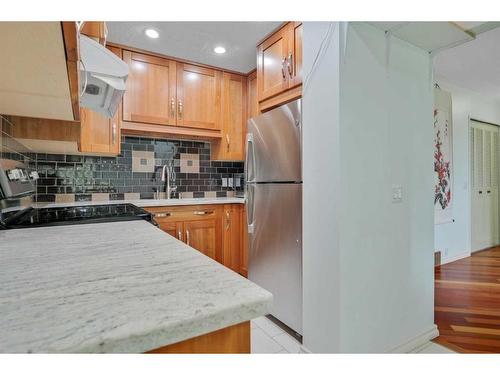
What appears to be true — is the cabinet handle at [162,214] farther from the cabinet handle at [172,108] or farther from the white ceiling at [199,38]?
the white ceiling at [199,38]

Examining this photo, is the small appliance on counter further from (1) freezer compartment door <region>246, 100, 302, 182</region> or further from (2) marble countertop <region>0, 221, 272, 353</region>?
(1) freezer compartment door <region>246, 100, 302, 182</region>

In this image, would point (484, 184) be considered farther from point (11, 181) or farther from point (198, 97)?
point (11, 181)

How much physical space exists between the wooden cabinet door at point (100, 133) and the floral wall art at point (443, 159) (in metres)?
3.60

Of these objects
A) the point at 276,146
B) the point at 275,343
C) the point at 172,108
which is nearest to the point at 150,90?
the point at 172,108

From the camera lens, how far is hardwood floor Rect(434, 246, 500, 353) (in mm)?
1844

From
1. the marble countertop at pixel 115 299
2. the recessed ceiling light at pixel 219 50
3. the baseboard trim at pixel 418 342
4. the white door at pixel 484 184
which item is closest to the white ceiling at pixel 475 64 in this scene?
the white door at pixel 484 184

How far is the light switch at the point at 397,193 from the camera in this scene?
166 centimetres

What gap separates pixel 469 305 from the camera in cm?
240

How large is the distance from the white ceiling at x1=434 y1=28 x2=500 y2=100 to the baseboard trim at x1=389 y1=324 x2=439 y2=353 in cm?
244

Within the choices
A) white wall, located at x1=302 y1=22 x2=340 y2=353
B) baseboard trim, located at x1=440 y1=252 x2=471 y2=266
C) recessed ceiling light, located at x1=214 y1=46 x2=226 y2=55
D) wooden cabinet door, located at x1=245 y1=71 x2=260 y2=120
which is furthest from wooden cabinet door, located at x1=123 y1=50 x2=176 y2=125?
baseboard trim, located at x1=440 y1=252 x2=471 y2=266

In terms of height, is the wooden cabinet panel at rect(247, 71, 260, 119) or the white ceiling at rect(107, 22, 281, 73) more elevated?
the white ceiling at rect(107, 22, 281, 73)

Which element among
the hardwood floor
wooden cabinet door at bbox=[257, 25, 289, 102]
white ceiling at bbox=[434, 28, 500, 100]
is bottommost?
the hardwood floor
